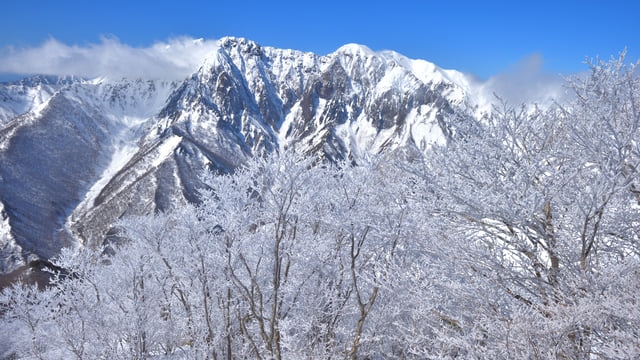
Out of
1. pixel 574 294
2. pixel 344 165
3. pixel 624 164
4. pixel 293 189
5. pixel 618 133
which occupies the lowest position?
pixel 574 294

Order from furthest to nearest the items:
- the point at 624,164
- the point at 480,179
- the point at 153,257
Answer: the point at 153,257
the point at 480,179
the point at 624,164

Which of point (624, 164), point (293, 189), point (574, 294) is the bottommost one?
point (574, 294)

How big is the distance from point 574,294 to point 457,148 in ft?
8.81

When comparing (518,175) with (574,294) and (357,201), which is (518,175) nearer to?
(574,294)

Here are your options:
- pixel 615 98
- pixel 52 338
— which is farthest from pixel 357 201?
pixel 52 338

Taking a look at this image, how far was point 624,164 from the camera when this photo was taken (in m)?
5.44

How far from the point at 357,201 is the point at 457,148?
402 centimetres

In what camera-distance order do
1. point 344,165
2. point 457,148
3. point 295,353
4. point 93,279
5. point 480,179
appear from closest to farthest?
point 480,179 < point 457,148 < point 295,353 < point 344,165 < point 93,279

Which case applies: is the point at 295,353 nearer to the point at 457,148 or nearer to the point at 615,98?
the point at 457,148

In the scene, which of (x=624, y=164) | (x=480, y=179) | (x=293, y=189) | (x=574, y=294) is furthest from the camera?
(x=293, y=189)

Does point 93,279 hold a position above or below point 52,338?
above

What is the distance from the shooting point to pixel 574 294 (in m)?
5.79

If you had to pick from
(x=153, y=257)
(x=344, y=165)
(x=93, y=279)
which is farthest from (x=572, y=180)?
(x=93, y=279)

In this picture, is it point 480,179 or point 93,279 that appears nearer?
point 480,179
